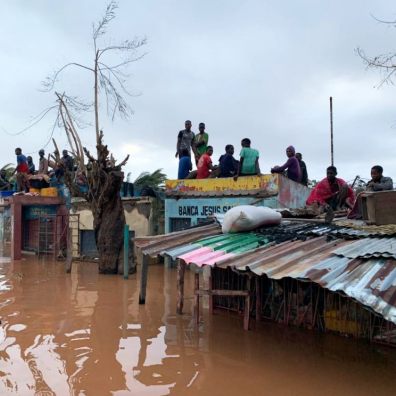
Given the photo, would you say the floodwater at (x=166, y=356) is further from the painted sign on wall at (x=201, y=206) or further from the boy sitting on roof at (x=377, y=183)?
the painted sign on wall at (x=201, y=206)

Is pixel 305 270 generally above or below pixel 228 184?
below

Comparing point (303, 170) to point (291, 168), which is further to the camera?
point (303, 170)

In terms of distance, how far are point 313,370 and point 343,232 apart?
1.95 m

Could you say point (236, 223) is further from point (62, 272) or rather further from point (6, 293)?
point (62, 272)

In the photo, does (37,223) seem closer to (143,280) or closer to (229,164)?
(229,164)

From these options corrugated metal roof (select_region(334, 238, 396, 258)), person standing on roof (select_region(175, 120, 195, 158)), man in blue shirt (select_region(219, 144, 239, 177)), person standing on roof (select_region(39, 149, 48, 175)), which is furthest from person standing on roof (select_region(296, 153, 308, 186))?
person standing on roof (select_region(39, 149, 48, 175))

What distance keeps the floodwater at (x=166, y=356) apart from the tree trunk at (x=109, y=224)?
4.82 m

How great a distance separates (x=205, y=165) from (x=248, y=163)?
72.6 inches

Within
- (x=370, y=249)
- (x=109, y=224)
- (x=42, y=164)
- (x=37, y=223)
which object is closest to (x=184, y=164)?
(x=109, y=224)

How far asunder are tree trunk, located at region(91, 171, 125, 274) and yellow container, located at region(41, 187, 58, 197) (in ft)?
22.2

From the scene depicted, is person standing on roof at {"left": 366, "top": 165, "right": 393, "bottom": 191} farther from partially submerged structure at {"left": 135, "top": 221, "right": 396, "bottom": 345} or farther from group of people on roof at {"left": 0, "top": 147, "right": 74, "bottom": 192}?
group of people on roof at {"left": 0, "top": 147, "right": 74, "bottom": 192}

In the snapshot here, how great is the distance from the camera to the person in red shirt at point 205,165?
15586mm

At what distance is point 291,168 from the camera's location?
14.6 metres

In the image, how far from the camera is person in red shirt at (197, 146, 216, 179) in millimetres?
15586
